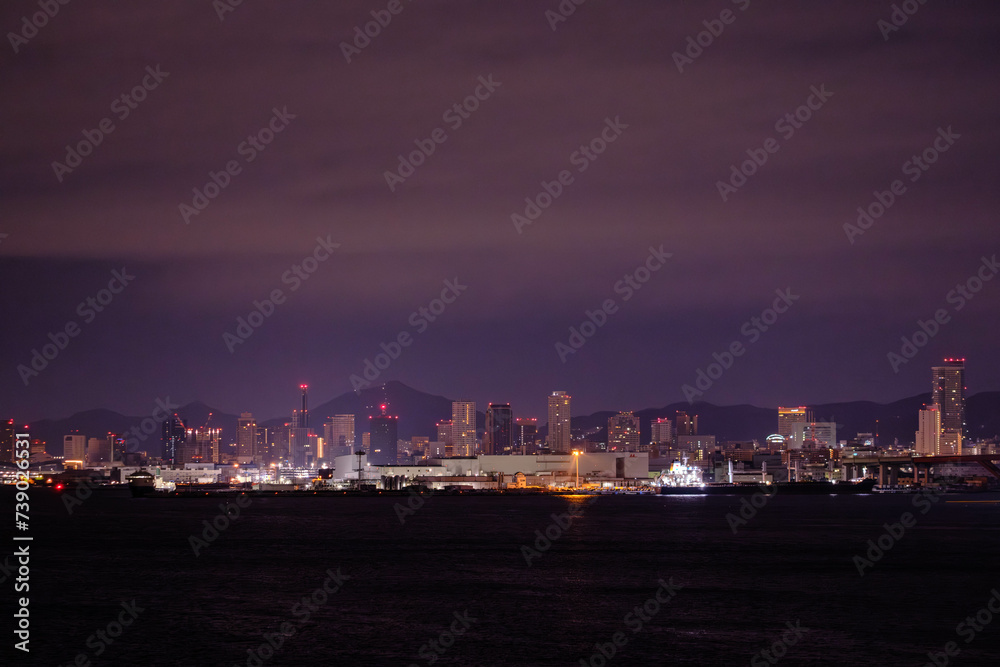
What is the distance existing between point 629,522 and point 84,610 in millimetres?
62797

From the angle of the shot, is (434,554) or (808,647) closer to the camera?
(808,647)

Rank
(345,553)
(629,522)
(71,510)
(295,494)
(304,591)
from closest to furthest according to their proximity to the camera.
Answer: (304,591), (345,553), (629,522), (71,510), (295,494)

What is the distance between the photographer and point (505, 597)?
141 feet

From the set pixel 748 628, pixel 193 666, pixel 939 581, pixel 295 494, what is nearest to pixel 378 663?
pixel 193 666

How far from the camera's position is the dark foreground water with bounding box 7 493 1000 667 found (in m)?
31.8

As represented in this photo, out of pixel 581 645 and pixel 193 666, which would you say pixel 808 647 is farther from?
pixel 193 666

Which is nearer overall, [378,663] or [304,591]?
[378,663]

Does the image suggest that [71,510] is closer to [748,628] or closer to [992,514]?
[992,514]

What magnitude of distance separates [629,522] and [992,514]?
47528mm

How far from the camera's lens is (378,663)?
30031 mm

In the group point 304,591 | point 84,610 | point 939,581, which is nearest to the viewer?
point 84,610

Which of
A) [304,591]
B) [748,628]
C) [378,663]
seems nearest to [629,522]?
[304,591]

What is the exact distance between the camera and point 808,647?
3238 cm

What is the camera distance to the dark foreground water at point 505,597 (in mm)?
31781
